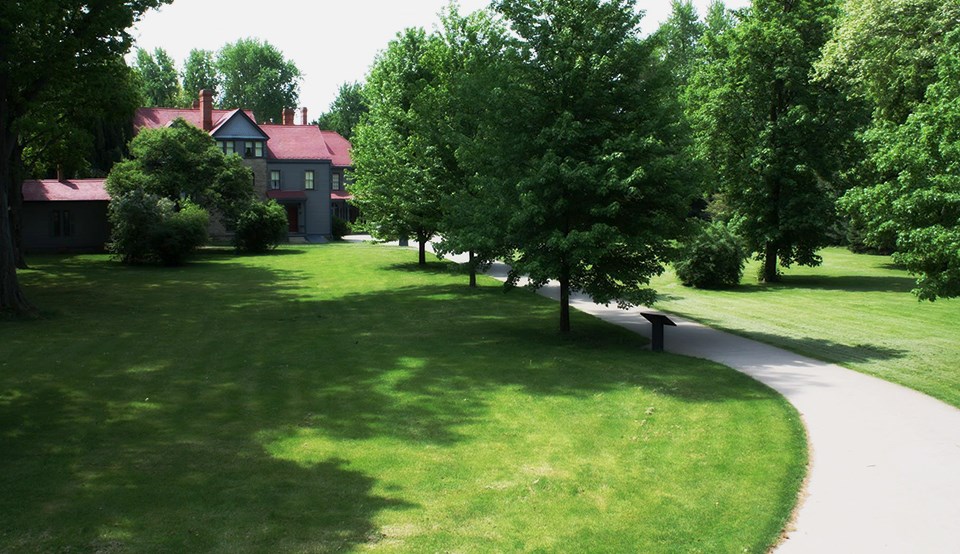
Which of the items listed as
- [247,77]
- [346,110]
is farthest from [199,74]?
[346,110]

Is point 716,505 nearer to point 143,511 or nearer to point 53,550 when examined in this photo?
point 143,511

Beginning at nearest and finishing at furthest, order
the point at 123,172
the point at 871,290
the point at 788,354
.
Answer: the point at 788,354 → the point at 871,290 → the point at 123,172

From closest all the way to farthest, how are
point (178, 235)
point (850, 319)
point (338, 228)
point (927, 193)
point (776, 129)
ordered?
point (927, 193), point (850, 319), point (776, 129), point (178, 235), point (338, 228)

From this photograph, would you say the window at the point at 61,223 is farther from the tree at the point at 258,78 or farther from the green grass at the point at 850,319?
the tree at the point at 258,78

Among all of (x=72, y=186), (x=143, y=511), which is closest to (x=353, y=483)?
(x=143, y=511)

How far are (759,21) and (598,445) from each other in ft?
82.6

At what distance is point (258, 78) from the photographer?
11094 cm

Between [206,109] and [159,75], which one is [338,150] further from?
[159,75]

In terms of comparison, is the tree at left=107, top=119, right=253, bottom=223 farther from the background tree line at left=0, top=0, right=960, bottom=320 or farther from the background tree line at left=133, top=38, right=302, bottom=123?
the background tree line at left=133, top=38, right=302, bottom=123

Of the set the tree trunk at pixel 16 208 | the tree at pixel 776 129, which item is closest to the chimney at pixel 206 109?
the tree trunk at pixel 16 208

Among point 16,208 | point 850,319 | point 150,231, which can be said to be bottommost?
point 850,319

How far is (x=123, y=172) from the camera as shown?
1588 inches

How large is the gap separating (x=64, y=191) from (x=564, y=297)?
118 feet

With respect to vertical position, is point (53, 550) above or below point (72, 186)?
below
